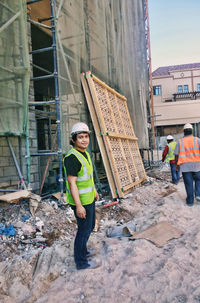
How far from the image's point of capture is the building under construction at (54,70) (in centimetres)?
447

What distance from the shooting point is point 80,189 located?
2.81m

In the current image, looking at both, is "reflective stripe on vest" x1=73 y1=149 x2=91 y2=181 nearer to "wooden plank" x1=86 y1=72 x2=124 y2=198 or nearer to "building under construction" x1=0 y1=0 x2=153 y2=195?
"building under construction" x1=0 y1=0 x2=153 y2=195

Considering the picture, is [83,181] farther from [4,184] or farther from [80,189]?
[4,184]

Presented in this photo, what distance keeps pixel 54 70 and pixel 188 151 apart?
3479 mm

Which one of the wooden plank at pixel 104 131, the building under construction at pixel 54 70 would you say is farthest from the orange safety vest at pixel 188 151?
the building under construction at pixel 54 70

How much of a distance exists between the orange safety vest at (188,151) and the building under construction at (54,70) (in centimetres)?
231

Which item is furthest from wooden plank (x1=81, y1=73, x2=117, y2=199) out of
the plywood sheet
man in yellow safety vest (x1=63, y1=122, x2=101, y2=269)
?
man in yellow safety vest (x1=63, y1=122, x2=101, y2=269)

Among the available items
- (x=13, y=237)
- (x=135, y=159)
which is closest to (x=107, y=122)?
(x=135, y=159)

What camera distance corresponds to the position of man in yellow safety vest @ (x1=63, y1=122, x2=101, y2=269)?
2.68 metres

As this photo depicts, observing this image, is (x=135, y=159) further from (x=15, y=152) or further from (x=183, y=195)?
(x=15, y=152)

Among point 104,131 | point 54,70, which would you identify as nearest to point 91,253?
point 104,131

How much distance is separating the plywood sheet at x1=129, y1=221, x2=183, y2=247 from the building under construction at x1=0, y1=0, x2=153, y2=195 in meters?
2.16

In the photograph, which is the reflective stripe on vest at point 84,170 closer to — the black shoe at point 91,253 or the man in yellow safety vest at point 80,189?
the man in yellow safety vest at point 80,189

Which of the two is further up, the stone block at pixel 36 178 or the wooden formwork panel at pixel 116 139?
the wooden formwork panel at pixel 116 139
